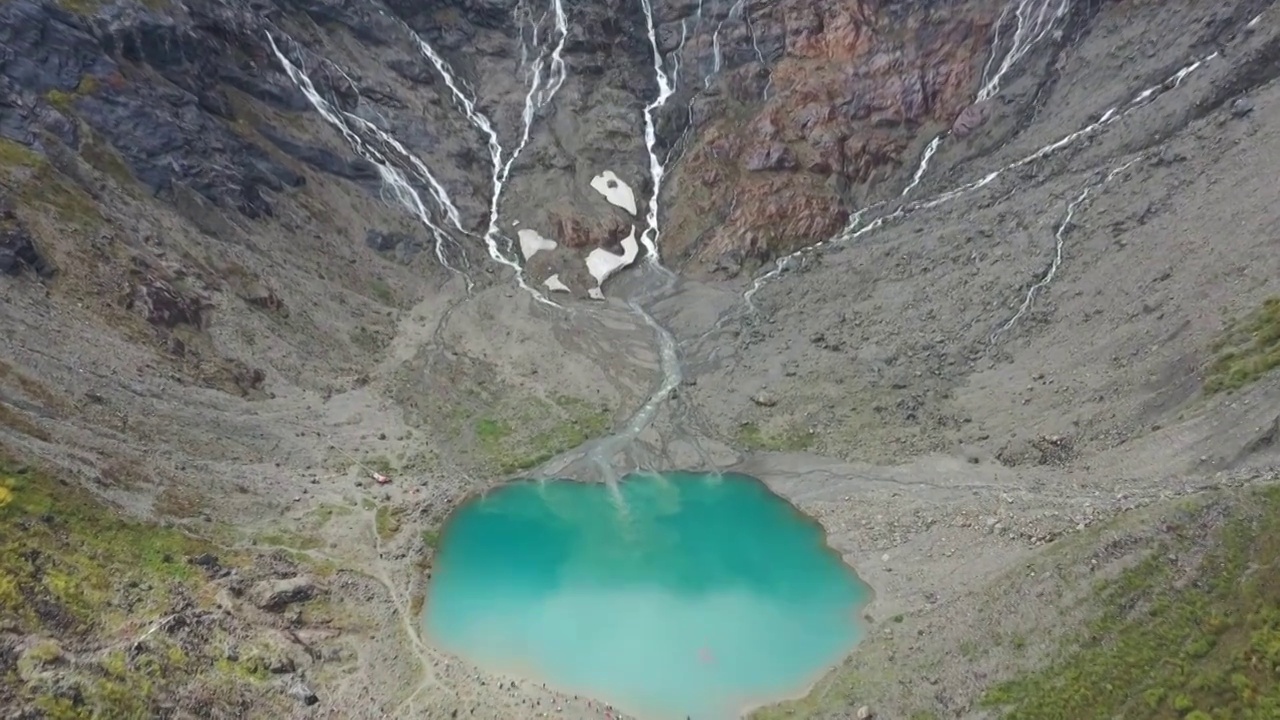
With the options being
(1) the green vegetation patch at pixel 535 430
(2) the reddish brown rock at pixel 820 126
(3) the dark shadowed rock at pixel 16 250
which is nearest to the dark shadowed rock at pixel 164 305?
(3) the dark shadowed rock at pixel 16 250

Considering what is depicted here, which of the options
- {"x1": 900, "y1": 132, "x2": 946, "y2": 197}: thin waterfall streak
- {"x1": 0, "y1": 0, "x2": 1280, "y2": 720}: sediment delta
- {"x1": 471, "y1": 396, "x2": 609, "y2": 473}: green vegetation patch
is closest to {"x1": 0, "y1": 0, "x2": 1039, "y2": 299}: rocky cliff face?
{"x1": 0, "y1": 0, "x2": 1280, "y2": 720}: sediment delta

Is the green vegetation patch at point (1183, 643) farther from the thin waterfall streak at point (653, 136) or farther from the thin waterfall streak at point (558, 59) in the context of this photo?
the thin waterfall streak at point (558, 59)

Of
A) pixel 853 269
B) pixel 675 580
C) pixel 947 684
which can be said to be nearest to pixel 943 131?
pixel 853 269

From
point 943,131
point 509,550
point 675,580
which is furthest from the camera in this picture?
point 943,131

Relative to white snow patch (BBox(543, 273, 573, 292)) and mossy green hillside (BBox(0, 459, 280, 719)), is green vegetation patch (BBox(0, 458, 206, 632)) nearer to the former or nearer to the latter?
mossy green hillside (BBox(0, 459, 280, 719))

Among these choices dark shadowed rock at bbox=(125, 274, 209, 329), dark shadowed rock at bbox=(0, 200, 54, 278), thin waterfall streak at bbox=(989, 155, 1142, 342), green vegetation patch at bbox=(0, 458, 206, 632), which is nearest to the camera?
green vegetation patch at bbox=(0, 458, 206, 632)

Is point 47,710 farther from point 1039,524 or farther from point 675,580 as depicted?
point 1039,524
